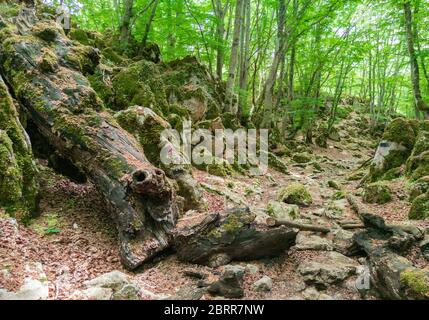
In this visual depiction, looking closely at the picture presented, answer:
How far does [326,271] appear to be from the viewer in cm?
462

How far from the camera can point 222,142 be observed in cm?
1144

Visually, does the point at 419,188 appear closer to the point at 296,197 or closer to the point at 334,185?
the point at 296,197

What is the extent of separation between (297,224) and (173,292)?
3.33 m

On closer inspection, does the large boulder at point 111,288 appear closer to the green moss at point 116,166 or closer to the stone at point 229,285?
the stone at point 229,285

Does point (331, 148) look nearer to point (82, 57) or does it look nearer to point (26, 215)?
point (82, 57)

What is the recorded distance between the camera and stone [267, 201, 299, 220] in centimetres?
711

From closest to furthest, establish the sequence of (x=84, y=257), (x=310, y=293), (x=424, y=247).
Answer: (x=310, y=293) → (x=84, y=257) → (x=424, y=247)

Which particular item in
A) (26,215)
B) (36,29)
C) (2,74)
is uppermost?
(36,29)

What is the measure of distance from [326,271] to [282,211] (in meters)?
2.71

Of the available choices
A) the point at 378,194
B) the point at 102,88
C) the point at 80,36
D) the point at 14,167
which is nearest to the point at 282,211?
the point at 378,194
